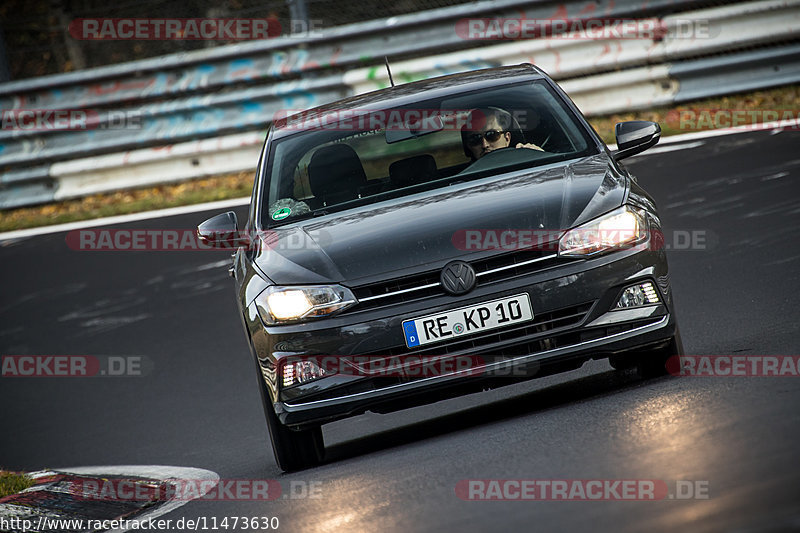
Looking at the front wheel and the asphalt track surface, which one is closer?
the asphalt track surface

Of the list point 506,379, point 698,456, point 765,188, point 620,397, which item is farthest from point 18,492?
point 765,188

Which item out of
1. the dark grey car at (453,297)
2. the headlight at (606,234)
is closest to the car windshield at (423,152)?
the dark grey car at (453,297)

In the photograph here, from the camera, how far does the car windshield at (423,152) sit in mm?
6891

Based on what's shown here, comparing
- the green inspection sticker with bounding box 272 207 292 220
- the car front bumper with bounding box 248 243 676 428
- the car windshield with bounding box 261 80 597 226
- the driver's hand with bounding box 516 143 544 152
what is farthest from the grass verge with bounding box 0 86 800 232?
the car front bumper with bounding box 248 243 676 428

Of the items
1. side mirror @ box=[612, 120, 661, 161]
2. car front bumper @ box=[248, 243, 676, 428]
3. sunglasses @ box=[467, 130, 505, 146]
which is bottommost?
car front bumper @ box=[248, 243, 676, 428]

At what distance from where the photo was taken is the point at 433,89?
297 inches

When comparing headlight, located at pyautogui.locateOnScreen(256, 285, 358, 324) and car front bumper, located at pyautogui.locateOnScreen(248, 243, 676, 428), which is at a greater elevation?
headlight, located at pyautogui.locateOnScreen(256, 285, 358, 324)

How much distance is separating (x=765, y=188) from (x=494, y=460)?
6.23m

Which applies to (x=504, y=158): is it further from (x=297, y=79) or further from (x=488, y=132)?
(x=297, y=79)

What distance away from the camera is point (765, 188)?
35.5 feet

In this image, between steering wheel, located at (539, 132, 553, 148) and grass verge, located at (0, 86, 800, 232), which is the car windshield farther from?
grass verge, located at (0, 86, 800, 232)

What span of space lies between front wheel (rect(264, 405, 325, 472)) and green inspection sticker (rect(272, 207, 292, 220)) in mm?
1159

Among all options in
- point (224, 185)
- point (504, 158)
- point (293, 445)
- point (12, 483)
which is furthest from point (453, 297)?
point (224, 185)

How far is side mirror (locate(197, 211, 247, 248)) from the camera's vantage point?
6.96 metres
